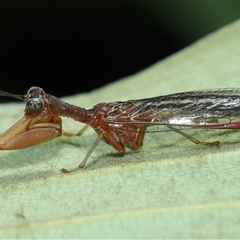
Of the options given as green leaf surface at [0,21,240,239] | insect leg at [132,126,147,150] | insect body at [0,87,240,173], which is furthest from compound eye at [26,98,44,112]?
insect leg at [132,126,147,150]

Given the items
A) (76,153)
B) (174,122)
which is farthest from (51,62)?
(174,122)

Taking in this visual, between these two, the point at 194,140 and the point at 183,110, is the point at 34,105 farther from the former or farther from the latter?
the point at 194,140

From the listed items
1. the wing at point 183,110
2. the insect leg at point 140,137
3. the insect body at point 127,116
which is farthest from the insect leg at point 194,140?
the insect leg at point 140,137

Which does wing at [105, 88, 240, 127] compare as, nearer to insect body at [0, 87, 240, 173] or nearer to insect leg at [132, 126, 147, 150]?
insect body at [0, 87, 240, 173]

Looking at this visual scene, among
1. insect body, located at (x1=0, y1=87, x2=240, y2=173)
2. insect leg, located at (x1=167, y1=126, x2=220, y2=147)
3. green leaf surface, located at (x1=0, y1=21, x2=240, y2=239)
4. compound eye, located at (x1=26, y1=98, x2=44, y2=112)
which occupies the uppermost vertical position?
compound eye, located at (x1=26, y1=98, x2=44, y2=112)

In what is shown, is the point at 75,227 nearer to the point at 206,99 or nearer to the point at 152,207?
the point at 152,207

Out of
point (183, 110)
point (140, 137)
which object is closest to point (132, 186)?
point (140, 137)

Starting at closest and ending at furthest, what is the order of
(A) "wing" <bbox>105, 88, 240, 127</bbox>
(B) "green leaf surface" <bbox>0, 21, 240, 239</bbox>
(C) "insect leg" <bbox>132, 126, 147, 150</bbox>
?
(B) "green leaf surface" <bbox>0, 21, 240, 239</bbox>, (A) "wing" <bbox>105, 88, 240, 127</bbox>, (C) "insect leg" <bbox>132, 126, 147, 150</bbox>

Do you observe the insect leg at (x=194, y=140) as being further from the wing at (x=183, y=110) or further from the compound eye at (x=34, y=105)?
the compound eye at (x=34, y=105)
